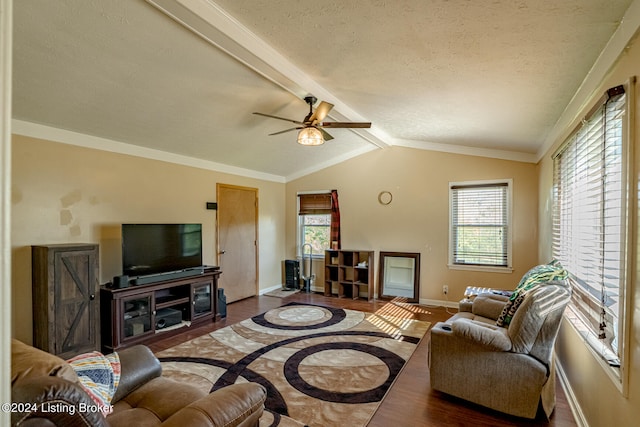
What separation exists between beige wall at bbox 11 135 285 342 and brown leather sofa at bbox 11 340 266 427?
2.13 meters

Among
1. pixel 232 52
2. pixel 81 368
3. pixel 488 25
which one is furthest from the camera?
pixel 232 52

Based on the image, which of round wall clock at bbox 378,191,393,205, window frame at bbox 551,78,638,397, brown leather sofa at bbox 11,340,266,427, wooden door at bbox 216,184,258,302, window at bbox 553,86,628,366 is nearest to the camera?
brown leather sofa at bbox 11,340,266,427

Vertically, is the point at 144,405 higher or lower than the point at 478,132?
lower

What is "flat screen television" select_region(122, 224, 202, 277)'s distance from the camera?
3748 millimetres

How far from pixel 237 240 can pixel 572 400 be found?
481 centimetres

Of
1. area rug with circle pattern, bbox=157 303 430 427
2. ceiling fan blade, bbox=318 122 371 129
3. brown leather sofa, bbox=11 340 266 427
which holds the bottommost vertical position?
area rug with circle pattern, bbox=157 303 430 427

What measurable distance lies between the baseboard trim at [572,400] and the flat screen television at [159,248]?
13.8ft

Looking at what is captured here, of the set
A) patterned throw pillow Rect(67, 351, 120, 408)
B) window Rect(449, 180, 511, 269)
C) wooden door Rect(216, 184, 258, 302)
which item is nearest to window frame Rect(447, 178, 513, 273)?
window Rect(449, 180, 511, 269)

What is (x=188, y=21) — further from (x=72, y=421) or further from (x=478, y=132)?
(x=478, y=132)

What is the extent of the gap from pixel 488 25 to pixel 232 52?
1.75 meters

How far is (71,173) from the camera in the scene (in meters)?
3.50

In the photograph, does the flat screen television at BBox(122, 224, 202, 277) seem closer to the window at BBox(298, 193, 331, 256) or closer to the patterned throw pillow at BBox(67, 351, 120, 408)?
the patterned throw pillow at BBox(67, 351, 120, 408)

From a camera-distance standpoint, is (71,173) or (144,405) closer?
(144,405)

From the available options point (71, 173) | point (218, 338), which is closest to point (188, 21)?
point (71, 173)
